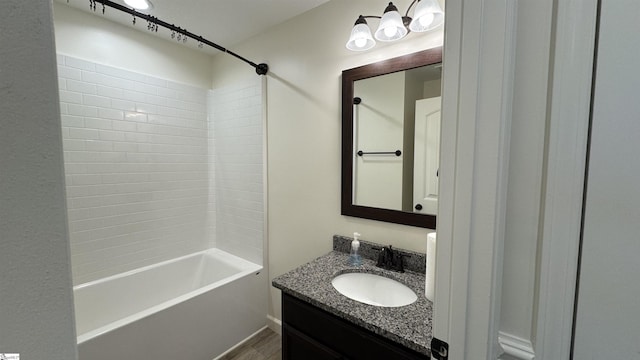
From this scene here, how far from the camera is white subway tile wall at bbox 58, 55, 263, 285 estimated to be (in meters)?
1.86

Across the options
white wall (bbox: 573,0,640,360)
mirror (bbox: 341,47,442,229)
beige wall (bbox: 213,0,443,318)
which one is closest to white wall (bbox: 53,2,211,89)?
beige wall (bbox: 213,0,443,318)

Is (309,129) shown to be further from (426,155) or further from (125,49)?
(125,49)

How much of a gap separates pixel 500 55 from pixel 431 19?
0.79 m

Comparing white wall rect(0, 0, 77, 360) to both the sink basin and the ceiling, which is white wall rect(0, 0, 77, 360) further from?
the ceiling

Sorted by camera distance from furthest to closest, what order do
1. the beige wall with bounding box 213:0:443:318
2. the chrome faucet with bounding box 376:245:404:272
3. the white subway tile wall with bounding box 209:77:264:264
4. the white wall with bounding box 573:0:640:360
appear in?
the white subway tile wall with bounding box 209:77:264:264 → the beige wall with bounding box 213:0:443:318 → the chrome faucet with bounding box 376:245:404:272 → the white wall with bounding box 573:0:640:360

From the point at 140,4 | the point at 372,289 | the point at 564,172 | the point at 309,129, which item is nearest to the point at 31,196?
the point at 564,172

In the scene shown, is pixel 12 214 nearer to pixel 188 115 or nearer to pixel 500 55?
pixel 500 55

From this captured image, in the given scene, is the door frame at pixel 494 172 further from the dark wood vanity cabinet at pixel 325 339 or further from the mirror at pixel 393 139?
the mirror at pixel 393 139

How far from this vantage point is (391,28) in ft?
4.22

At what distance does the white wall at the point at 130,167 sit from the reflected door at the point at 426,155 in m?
2.09

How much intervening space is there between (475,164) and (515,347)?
44 centimetres

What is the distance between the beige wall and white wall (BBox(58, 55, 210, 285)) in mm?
851

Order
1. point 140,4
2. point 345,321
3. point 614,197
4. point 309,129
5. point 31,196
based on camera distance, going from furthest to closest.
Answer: point 309,129 < point 140,4 < point 345,321 < point 614,197 < point 31,196

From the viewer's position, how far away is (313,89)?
1788 mm
